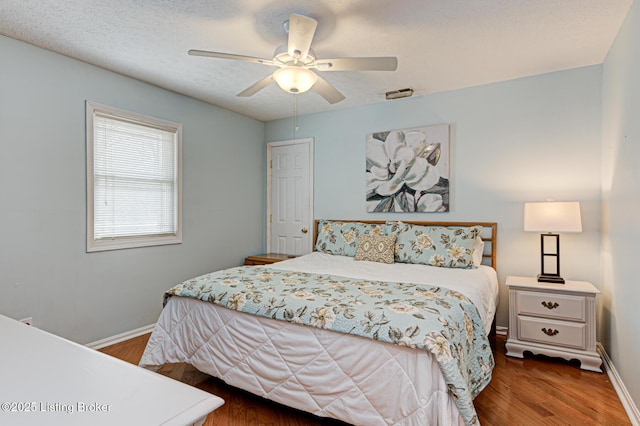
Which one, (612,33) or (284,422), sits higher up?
(612,33)

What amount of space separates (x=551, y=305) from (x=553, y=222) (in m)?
0.67

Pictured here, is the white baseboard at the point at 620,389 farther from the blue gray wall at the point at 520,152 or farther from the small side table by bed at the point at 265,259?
the small side table by bed at the point at 265,259

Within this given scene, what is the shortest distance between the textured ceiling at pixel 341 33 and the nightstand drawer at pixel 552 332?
7.07ft

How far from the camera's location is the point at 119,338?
10.6 feet

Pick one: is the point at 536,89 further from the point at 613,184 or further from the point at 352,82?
the point at 352,82

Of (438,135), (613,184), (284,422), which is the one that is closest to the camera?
(284,422)

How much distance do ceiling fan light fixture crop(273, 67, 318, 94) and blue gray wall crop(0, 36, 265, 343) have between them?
5.98 ft

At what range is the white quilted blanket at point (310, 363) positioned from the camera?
1.59 metres

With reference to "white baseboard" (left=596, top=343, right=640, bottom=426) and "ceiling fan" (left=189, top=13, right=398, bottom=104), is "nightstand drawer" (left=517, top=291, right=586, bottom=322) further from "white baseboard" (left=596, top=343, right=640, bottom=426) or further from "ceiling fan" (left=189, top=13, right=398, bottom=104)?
"ceiling fan" (left=189, top=13, right=398, bottom=104)

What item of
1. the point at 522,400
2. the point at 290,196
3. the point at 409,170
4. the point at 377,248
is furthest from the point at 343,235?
the point at 522,400

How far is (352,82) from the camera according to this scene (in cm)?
341

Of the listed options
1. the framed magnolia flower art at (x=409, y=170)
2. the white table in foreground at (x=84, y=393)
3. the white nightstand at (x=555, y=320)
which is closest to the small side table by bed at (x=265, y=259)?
the framed magnolia flower art at (x=409, y=170)

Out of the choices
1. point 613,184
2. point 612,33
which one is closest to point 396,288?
point 613,184

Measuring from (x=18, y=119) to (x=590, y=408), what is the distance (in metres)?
4.36
